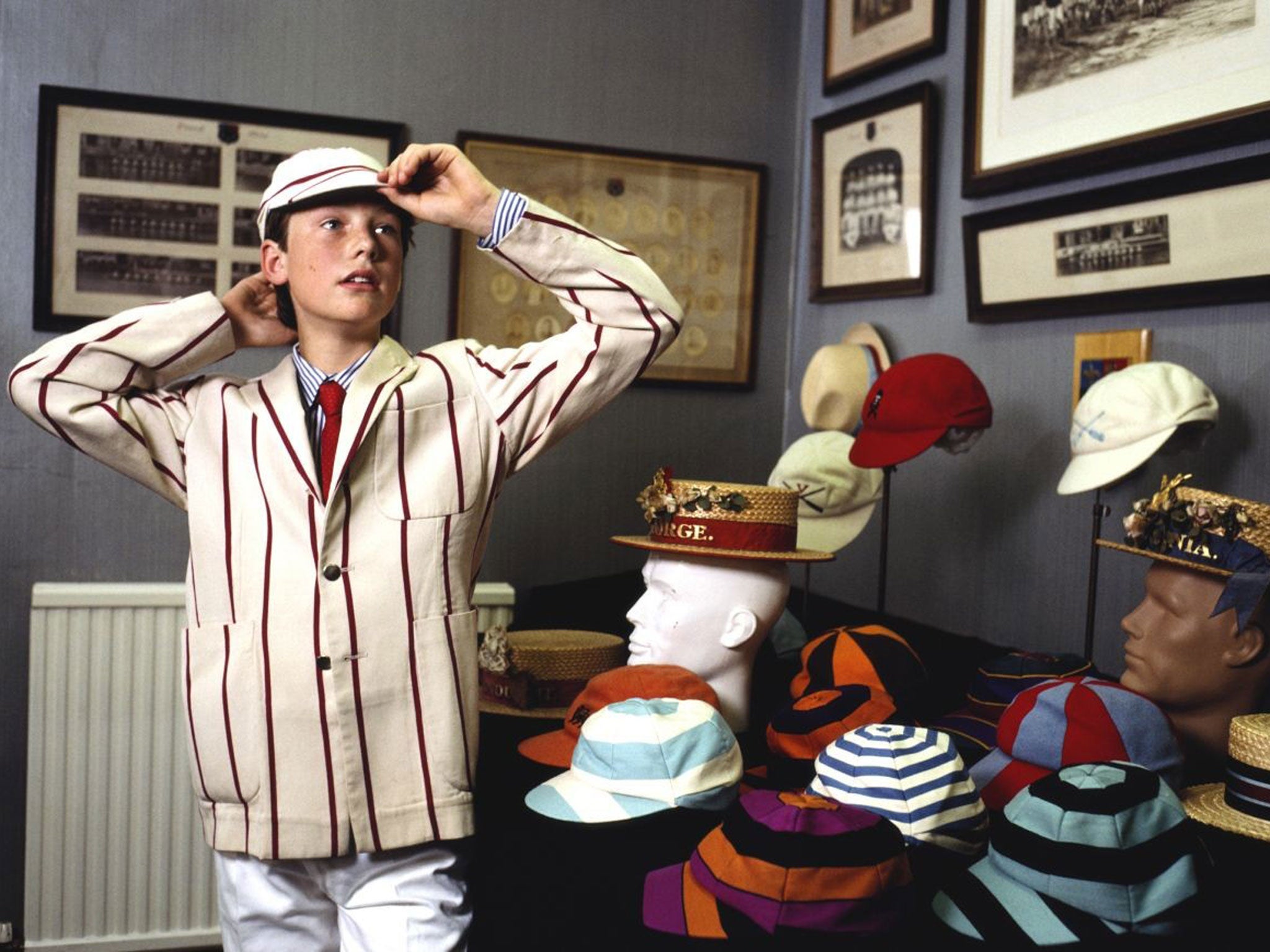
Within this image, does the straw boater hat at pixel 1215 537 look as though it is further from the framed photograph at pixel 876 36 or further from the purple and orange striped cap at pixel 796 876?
the framed photograph at pixel 876 36

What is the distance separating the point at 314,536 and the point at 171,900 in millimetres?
1694

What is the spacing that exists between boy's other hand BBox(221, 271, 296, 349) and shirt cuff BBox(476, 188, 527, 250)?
36cm

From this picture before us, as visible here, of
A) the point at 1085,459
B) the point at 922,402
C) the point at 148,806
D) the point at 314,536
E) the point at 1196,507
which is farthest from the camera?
the point at 148,806

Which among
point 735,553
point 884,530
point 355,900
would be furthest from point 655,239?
point 355,900

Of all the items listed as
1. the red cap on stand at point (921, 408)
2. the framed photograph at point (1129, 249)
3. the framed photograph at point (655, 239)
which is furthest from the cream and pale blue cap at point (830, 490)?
the framed photograph at point (655, 239)

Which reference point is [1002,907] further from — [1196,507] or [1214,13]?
[1214,13]

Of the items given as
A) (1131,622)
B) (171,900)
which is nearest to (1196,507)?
(1131,622)

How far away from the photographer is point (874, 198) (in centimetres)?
286

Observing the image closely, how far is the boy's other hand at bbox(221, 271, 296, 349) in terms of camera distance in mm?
1670

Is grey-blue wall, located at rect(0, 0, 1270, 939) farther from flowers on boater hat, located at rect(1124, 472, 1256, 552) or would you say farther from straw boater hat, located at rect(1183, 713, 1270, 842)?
straw boater hat, located at rect(1183, 713, 1270, 842)

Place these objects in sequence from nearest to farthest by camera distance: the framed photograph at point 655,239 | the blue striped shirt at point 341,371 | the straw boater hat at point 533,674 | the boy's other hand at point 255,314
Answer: the blue striped shirt at point 341,371 < the boy's other hand at point 255,314 < the straw boater hat at point 533,674 < the framed photograph at point 655,239

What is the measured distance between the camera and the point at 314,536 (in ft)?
4.93

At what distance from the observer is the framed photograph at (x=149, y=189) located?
2.69 meters

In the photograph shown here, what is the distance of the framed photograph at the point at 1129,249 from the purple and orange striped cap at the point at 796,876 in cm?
A: 122
